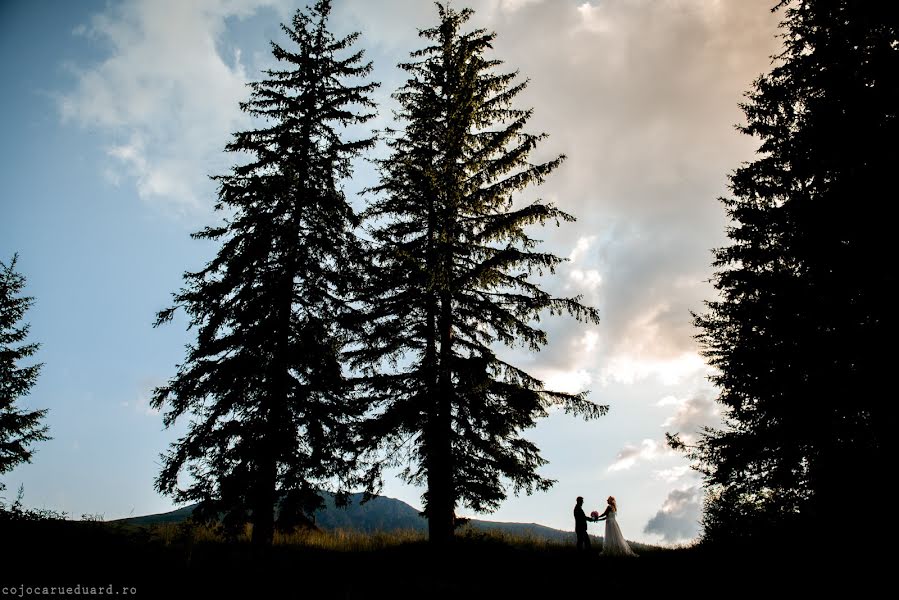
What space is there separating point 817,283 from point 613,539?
9.26 metres

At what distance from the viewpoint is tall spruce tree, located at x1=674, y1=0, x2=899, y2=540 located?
877 centimetres

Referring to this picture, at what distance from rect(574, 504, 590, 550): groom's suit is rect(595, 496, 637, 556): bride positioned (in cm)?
77

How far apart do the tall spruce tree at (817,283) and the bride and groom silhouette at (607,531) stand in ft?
10.4

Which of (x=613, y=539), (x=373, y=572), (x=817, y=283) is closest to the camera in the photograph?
(x=373, y=572)

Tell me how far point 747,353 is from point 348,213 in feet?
38.1

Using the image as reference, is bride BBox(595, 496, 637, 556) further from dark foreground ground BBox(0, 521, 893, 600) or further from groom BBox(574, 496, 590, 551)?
dark foreground ground BBox(0, 521, 893, 600)

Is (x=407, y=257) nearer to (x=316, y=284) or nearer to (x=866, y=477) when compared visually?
(x=316, y=284)

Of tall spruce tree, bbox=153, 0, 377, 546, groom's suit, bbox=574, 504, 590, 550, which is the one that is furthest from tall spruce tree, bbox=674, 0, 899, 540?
tall spruce tree, bbox=153, 0, 377, 546

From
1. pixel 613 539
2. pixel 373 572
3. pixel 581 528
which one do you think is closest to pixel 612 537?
pixel 613 539

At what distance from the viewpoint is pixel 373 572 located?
8.02m

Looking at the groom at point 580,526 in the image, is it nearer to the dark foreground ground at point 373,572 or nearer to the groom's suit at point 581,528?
the groom's suit at point 581,528

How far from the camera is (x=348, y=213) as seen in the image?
46.0ft

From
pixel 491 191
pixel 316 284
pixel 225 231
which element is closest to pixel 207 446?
pixel 316 284

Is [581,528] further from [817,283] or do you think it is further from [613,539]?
[817,283]
